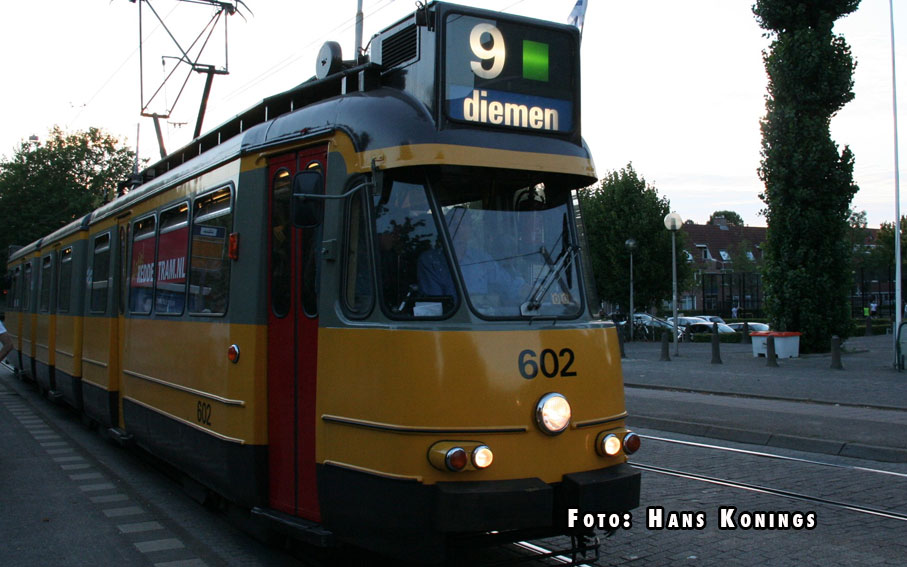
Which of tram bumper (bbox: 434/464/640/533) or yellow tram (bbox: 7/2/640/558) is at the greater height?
yellow tram (bbox: 7/2/640/558)

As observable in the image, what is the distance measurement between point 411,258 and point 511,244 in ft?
2.06

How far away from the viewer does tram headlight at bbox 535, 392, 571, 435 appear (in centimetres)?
473

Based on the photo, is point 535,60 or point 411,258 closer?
point 411,258

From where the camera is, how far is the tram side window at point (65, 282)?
12.7 m

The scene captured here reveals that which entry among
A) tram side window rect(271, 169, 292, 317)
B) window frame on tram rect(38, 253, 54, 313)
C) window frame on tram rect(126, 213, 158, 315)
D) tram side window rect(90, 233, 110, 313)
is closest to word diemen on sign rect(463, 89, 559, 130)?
tram side window rect(271, 169, 292, 317)

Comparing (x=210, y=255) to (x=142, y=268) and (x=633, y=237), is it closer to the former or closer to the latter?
(x=142, y=268)

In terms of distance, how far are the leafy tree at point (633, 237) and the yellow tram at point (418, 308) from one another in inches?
1406

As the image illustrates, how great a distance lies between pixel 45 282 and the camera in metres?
15.0

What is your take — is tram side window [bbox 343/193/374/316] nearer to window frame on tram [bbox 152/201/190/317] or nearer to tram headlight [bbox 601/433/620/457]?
tram headlight [bbox 601/433/620/457]

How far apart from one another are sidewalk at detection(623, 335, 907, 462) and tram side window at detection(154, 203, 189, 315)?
733 cm

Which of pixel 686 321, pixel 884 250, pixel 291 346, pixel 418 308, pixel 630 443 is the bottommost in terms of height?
pixel 630 443

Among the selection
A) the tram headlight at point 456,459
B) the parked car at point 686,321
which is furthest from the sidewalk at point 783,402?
the parked car at point 686,321

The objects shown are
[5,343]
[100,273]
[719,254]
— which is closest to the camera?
[5,343]

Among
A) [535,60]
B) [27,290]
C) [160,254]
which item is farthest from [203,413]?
[27,290]
